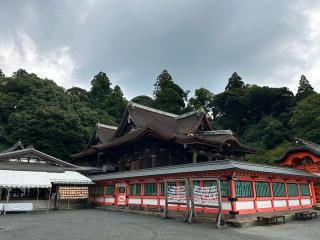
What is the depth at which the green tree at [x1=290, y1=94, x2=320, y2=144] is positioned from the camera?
129 ft

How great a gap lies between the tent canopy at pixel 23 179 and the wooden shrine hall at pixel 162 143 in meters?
7.32

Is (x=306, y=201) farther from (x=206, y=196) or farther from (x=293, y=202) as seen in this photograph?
(x=206, y=196)

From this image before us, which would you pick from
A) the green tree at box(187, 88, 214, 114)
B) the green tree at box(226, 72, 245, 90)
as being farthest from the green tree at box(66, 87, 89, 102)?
the green tree at box(226, 72, 245, 90)

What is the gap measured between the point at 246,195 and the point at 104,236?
8000mm

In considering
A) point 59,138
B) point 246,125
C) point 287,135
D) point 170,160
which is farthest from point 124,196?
point 246,125

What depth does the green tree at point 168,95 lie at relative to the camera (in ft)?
230

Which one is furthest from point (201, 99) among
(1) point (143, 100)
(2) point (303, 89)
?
(2) point (303, 89)

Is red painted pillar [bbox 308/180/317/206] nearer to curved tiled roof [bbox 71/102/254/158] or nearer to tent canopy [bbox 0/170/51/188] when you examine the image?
curved tiled roof [bbox 71/102/254/158]

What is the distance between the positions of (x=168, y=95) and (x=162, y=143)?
48.1 m

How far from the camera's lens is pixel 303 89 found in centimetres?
5291

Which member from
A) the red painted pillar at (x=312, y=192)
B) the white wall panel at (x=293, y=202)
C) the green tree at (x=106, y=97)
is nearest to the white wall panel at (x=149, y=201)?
the white wall panel at (x=293, y=202)

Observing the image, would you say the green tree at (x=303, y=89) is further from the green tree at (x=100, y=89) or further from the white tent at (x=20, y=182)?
the white tent at (x=20, y=182)

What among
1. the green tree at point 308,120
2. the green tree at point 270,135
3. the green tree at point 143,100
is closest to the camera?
the green tree at point 308,120

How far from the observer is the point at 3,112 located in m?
47.6
